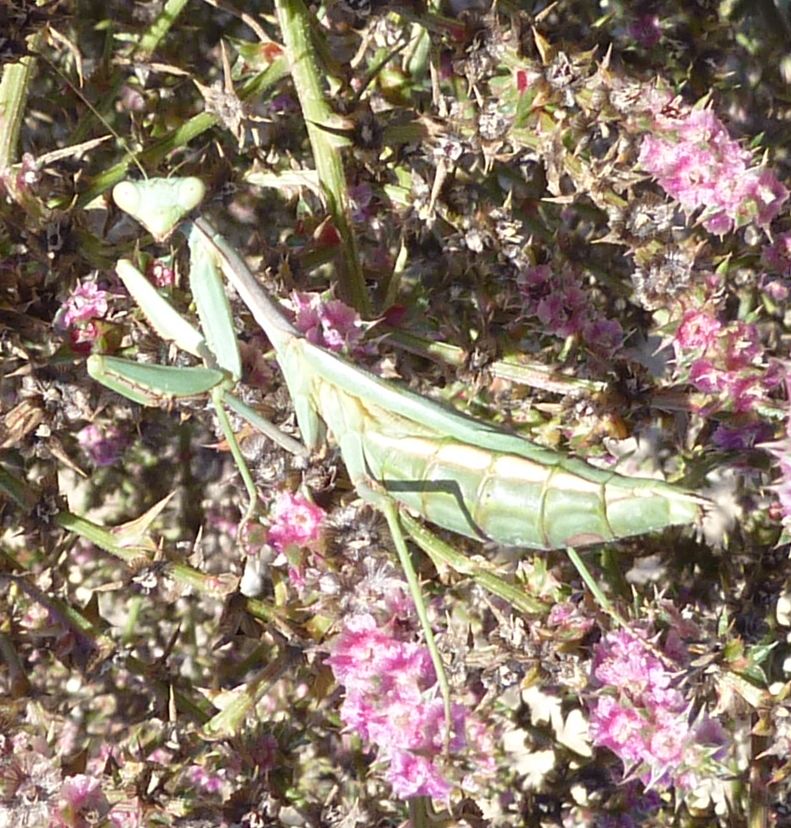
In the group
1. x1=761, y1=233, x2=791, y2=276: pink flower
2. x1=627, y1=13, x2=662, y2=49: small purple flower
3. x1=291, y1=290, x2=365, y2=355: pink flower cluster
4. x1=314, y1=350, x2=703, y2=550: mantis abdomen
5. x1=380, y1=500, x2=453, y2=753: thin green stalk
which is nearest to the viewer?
x1=314, y1=350, x2=703, y2=550: mantis abdomen

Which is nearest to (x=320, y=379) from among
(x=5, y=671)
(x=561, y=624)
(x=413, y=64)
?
(x=561, y=624)

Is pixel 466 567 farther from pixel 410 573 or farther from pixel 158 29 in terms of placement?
pixel 158 29

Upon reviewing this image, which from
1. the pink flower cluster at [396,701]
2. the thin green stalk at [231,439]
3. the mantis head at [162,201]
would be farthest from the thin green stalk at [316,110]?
the pink flower cluster at [396,701]

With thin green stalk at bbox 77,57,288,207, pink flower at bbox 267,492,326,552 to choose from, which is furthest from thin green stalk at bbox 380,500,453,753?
thin green stalk at bbox 77,57,288,207

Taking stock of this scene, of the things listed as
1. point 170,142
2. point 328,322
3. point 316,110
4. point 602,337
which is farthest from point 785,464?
point 170,142

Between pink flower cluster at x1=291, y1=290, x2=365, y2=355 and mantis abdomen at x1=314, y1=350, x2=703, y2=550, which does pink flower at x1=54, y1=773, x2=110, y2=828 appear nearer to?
mantis abdomen at x1=314, y1=350, x2=703, y2=550

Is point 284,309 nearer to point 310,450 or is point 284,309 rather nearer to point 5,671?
point 310,450
